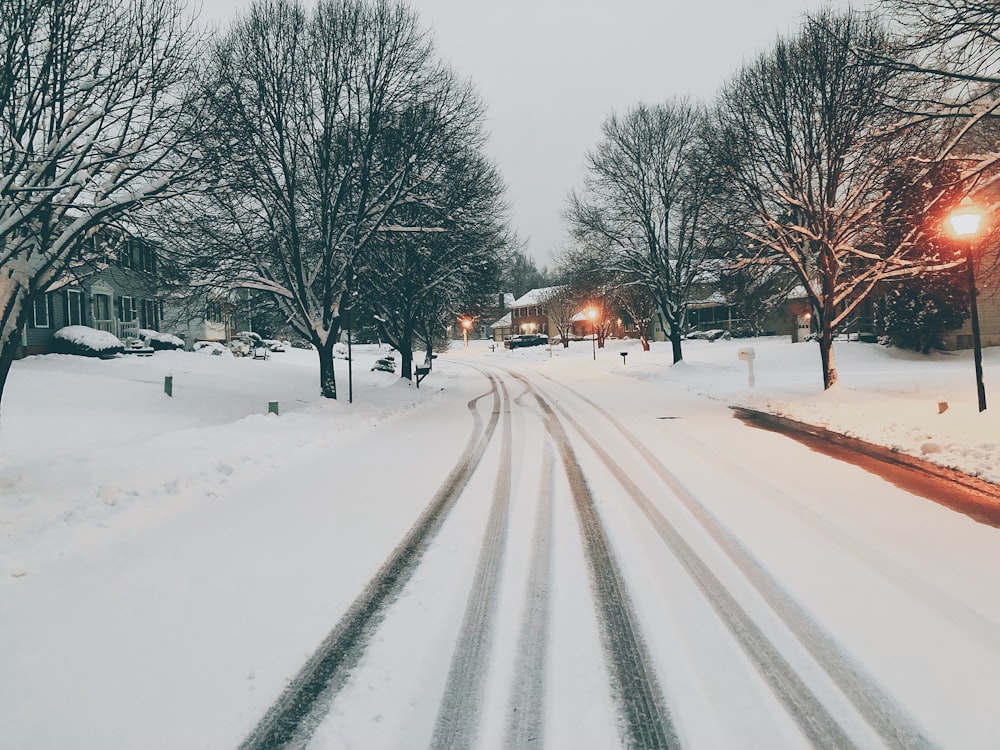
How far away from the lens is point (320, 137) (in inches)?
627

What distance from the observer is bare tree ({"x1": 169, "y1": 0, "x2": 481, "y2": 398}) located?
1410 cm

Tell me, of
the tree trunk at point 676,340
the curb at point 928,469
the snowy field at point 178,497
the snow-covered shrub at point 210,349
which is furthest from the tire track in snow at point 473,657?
the snow-covered shrub at point 210,349

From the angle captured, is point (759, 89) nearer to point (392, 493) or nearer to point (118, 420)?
point (392, 493)

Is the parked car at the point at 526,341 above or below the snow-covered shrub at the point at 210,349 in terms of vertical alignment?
above

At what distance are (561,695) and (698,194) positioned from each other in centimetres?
2545

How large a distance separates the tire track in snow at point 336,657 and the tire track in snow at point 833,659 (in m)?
2.56

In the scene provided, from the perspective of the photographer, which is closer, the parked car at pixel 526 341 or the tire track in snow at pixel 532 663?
the tire track in snow at pixel 532 663

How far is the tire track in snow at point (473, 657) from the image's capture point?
2611mm

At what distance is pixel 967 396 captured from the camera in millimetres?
13188

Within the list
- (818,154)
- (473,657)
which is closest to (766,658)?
(473,657)

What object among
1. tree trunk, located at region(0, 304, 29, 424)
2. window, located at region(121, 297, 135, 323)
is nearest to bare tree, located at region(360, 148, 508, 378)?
tree trunk, located at region(0, 304, 29, 424)

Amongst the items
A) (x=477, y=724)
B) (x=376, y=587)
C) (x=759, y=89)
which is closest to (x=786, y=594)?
(x=477, y=724)

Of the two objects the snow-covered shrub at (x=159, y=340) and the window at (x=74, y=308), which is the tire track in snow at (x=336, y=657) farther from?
the snow-covered shrub at (x=159, y=340)

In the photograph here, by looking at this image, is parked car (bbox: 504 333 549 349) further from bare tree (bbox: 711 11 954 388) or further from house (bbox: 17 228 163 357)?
bare tree (bbox: 711 11 954 388)
